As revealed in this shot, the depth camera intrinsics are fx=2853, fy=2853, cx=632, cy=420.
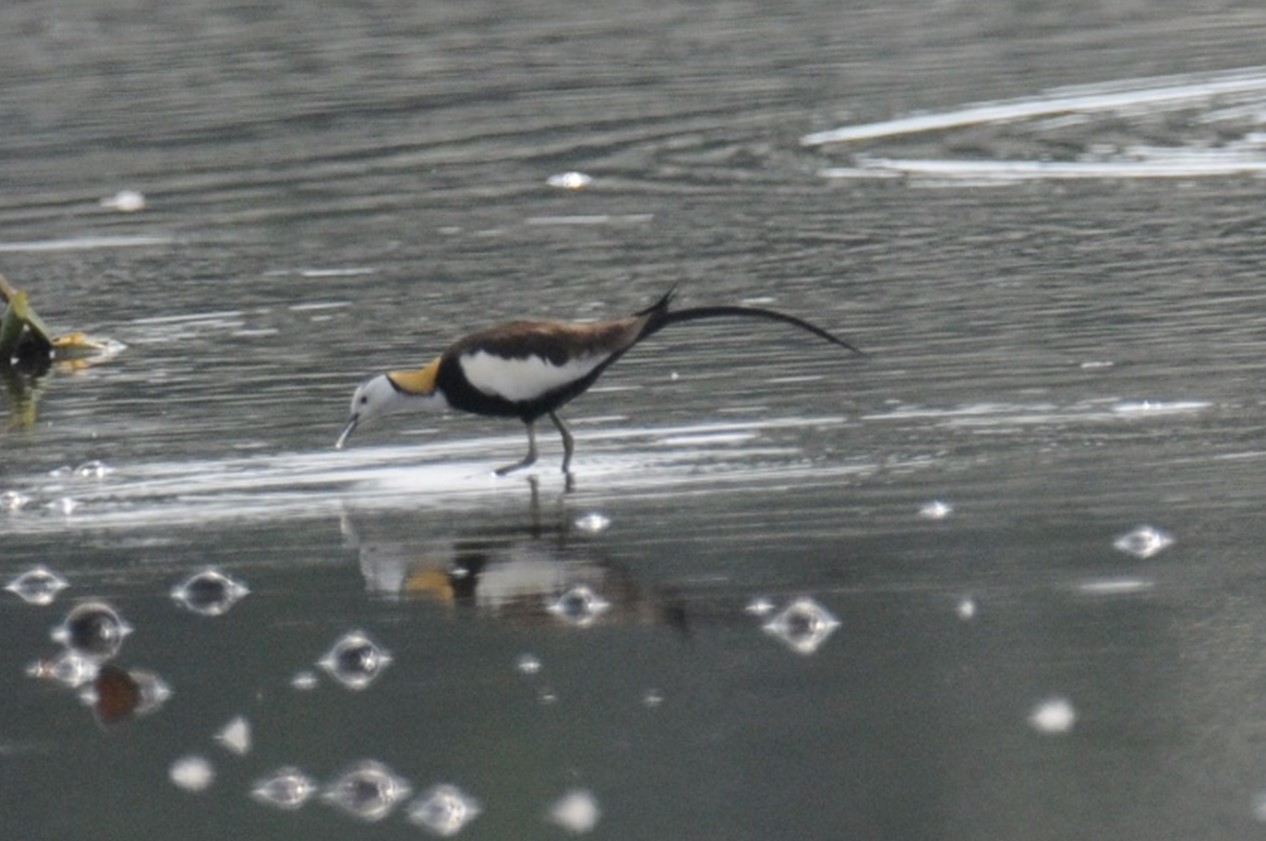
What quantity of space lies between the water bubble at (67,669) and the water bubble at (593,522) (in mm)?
1819

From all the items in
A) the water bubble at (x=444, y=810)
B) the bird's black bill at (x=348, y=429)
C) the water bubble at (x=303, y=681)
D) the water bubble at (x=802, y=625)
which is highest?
the water bubble at (x=444, y=810)

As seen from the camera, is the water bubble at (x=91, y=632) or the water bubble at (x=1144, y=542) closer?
the water bubble at (x=91, y=632)

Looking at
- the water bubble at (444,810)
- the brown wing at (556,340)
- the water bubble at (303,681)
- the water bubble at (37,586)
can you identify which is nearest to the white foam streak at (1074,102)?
the brown wing at (556,340)

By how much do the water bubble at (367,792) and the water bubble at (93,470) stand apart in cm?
378

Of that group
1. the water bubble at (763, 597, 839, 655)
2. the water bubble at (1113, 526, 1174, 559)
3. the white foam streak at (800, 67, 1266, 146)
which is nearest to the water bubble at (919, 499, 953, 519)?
the water bubble at (1113, 526, 1174, 559)

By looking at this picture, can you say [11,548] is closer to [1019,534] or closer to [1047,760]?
[1019,534]

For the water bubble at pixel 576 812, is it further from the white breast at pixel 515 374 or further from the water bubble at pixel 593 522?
the white breast at pixel 515 374

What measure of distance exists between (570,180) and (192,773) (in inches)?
431

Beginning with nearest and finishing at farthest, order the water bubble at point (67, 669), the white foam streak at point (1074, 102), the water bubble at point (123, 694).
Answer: the water bubble at point (123, 694) → the water bubble at point (67, 669) → the white foam streak at point (1074, 102)

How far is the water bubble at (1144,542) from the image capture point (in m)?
7.85

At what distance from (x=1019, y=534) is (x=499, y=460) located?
98.4 inches

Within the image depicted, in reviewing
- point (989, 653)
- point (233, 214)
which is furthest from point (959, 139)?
point (989, 653)

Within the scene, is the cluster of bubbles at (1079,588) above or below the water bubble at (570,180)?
above

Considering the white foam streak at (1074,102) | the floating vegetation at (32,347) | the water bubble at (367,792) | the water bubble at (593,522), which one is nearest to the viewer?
the water bubble at (367,792)
